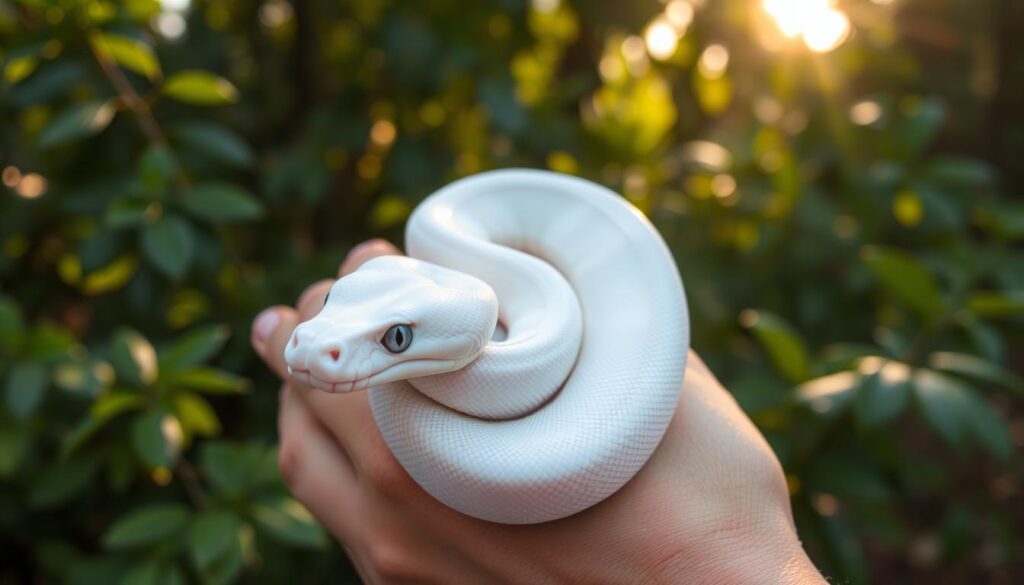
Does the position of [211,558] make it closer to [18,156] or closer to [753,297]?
[18,156]

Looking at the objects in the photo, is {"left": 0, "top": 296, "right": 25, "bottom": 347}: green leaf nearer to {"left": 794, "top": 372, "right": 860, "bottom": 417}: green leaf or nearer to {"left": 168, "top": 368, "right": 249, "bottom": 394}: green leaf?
{"left": 168, "top": 368, "right": 249, "bottom": 394}: green leaf

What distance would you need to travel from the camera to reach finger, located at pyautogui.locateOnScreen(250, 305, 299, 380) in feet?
4.93

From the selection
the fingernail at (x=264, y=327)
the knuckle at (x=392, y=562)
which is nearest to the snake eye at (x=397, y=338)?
the knuckle at (x=392, y=562)

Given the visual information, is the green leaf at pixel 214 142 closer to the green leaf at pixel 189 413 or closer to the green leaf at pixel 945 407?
the green leaf at pixel 189 413


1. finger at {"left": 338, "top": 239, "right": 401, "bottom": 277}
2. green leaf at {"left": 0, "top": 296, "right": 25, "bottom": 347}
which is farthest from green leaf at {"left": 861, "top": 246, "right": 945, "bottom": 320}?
green leaf at {"left": 0, "top": 296, "right": 25, "bottom": 347}

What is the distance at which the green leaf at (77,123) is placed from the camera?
67.6 inches

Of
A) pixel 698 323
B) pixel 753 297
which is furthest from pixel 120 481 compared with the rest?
pixel 753 297

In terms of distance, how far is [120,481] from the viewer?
5.66 ft

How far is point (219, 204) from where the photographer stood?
6.00ft

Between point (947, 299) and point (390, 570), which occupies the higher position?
point (390, 570)

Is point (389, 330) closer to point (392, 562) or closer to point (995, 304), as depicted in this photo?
point (392, 562)

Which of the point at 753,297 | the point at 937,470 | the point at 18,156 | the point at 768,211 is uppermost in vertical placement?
the point at 18,156

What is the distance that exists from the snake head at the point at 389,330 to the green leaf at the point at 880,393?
2.96ft

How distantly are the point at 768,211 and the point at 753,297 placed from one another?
29 cm
